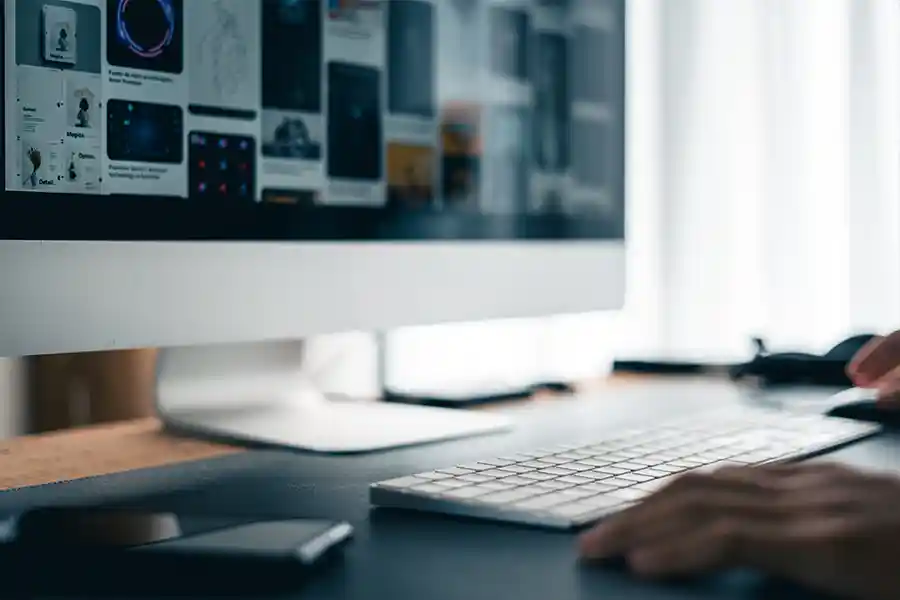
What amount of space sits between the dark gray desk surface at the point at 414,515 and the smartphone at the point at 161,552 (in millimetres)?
16

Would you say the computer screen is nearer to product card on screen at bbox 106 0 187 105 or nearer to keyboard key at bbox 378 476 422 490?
product card on screen at bbox 106 0 187 105

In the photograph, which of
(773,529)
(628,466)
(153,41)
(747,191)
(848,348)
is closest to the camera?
(773,529)

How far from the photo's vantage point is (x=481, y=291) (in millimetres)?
1004

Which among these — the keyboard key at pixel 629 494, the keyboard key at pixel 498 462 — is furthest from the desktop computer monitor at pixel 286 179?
the keyboard key at pixel 629 494

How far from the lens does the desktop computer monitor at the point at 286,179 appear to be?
68 cm

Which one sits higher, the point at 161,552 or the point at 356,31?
the point at 356,31

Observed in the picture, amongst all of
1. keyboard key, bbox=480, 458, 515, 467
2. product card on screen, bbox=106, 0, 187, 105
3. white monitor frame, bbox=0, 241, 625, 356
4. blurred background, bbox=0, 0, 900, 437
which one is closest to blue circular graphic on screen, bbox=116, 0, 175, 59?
product card on screen, bbox=106, 0, 187, 105

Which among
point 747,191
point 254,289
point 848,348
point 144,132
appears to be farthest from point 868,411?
point 747,191

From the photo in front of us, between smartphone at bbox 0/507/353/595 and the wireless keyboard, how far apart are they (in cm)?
7

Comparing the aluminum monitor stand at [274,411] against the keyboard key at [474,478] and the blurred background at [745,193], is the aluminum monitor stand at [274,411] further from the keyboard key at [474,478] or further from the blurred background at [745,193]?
the blurred background at [745,193]

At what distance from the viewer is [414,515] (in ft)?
1.85

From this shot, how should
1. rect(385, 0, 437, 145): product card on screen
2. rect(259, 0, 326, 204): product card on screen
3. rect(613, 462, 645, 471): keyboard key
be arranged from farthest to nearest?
rect(385, 0, 437, 145): product card on screen → rect(259, 0, 326, 204): product card on screen → rect(613, 462, 645, 471): keyboard key

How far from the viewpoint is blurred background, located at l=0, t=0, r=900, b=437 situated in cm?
191

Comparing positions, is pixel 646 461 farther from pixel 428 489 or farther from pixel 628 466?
pixel 428 489
